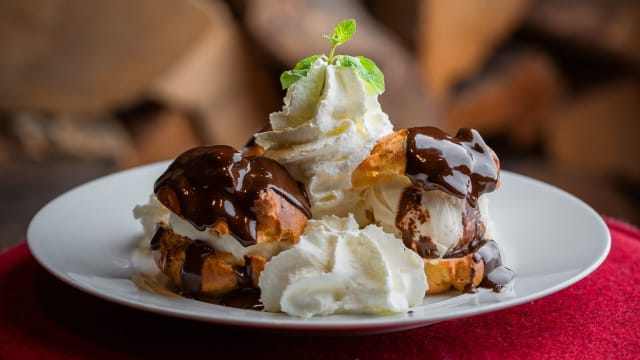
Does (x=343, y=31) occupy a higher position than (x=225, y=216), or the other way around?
(x=343, y=31)

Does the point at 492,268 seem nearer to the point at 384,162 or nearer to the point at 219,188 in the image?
the point at 384,162

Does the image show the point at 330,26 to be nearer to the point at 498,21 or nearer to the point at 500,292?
the point at 498,21

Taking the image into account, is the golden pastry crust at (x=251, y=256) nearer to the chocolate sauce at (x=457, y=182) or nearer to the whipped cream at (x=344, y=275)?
the whipped cream at (x=344, y=275)

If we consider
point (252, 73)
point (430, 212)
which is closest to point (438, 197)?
point (430, 212)

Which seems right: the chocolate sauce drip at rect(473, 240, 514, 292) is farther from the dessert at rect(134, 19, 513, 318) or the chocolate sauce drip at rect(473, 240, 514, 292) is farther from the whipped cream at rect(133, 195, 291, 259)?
the whipped cream at rect(133, 195, 291, 259)

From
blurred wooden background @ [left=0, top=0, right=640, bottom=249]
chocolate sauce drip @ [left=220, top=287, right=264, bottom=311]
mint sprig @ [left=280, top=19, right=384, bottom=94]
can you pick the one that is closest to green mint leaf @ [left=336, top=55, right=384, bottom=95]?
mint sprig @ [left=280, top=19, right=384, bottom=94]

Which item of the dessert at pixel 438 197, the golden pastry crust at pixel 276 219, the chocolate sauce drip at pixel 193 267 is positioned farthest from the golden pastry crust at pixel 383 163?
the chocolate sauce drip at pixel 193 267

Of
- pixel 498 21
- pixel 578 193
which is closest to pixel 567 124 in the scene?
pixel 578 193
